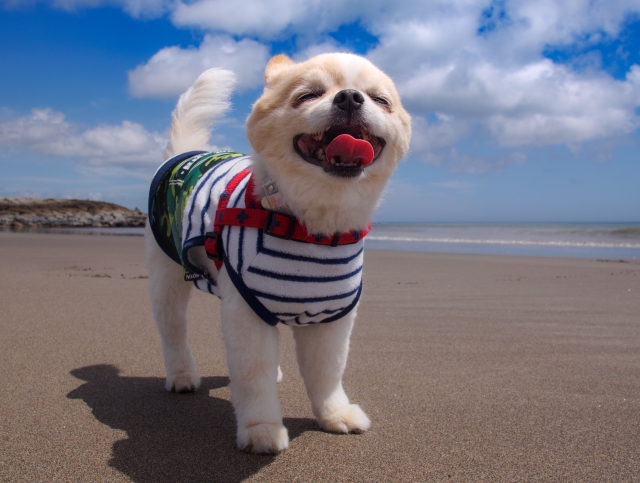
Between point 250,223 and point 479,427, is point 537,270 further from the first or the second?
point 250,223

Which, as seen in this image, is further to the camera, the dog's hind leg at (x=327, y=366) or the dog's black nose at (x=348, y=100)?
the dog's hind leg at (x=327, y=366)

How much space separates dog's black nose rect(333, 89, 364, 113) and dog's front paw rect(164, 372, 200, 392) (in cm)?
158

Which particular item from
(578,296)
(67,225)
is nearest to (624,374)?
(578,296)

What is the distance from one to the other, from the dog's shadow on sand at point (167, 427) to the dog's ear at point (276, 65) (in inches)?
58.7

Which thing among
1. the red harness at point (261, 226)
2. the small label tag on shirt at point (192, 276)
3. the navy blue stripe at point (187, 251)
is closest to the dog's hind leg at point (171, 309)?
the small label tag on shirt at point (192, 276)

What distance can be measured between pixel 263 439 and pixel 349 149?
1087mm

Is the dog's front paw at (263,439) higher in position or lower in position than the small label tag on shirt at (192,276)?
lower

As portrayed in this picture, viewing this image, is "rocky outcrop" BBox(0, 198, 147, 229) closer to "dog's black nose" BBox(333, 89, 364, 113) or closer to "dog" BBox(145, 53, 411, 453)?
"dog" BBox(145, 53, 411, 453)

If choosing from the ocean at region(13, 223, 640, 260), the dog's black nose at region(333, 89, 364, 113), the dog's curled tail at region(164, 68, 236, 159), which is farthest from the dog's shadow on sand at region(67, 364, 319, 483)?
the ocean at region(13, 223, 640, 260)

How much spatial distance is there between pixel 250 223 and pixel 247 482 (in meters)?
0.90

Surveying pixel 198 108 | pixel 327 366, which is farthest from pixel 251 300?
pixel 198 108

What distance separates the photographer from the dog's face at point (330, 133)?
1.89m

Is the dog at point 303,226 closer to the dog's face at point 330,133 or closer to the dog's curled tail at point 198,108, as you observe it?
the dog's face at point 330,133

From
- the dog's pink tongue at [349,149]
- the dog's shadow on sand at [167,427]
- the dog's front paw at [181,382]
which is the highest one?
the dog's pink tongue at [349,149]
